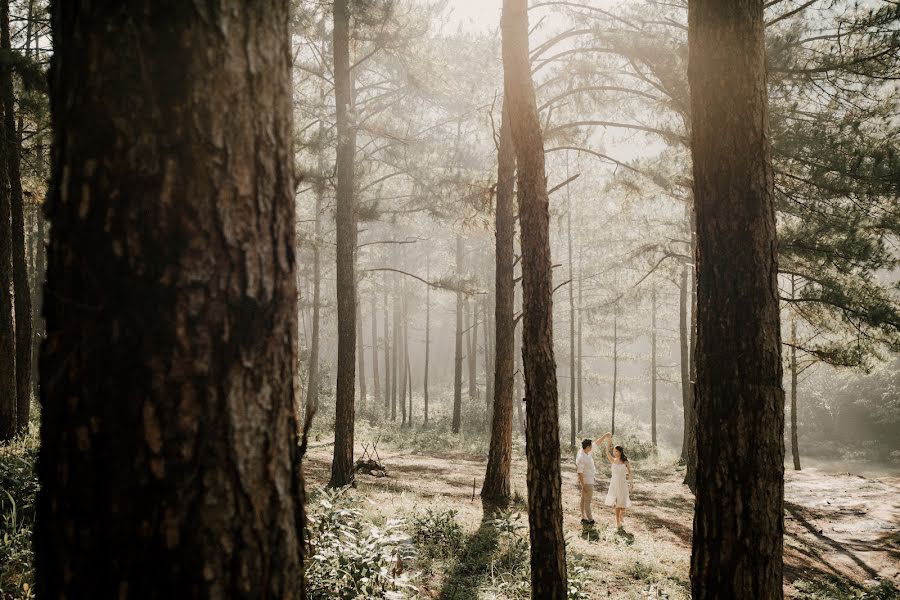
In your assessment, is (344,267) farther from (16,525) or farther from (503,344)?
(16,525)

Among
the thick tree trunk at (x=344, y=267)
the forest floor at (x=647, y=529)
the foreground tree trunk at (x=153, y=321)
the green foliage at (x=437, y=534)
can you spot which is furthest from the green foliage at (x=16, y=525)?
the thick tree trunk at (x=344, y=267)

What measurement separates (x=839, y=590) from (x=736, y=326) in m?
6.73

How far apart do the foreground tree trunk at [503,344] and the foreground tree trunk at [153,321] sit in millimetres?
7598

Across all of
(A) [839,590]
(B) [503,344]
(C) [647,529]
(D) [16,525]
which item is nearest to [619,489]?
(C) [647,529]

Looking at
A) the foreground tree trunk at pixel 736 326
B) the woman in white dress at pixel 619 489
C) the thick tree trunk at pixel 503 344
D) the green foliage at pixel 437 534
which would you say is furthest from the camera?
the woman in white dress at pixel 619 489

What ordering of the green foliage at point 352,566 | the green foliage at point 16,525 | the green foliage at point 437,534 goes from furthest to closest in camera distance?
the green foliage at point 437,534
the green foliage at point 352,566
the green foliage at point 16,525

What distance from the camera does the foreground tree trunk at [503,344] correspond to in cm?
877

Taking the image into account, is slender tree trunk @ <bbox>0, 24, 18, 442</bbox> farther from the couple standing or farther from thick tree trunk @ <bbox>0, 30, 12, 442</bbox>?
the couple standing

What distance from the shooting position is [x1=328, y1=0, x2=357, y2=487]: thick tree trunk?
9.09 metres

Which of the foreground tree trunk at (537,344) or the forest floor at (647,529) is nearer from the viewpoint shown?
the foreground tree trunk at (537,344)

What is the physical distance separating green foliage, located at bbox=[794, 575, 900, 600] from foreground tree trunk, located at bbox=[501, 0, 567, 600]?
476 centimetres

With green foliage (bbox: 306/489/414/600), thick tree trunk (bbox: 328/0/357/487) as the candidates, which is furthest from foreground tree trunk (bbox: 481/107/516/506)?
green foliage (bbox: 306/489/414/600)

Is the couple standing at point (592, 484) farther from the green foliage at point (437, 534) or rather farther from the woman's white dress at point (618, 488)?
the green foliage at point (437, 534)

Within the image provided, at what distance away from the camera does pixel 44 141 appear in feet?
35.7
